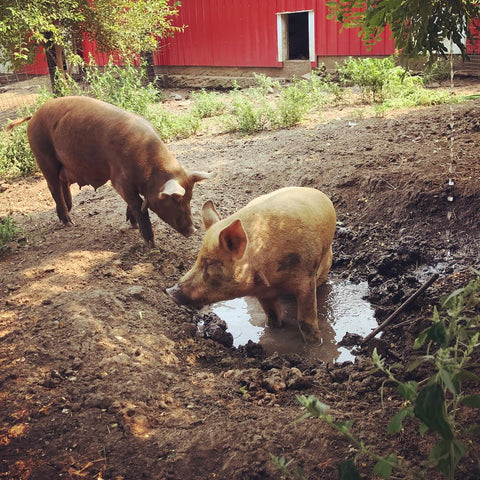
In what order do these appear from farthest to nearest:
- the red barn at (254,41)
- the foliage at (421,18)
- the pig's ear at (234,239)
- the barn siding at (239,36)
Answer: the red barn at (254,41), the barn siding at (239,36), the foliage at (421,18), the pig's ear at (234,239)

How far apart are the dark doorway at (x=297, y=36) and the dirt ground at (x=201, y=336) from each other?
1004 cm

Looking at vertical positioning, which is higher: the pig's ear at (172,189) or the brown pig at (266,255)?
the pig's ear at (172,189)

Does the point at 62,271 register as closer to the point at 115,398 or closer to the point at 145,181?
the point at 145,181

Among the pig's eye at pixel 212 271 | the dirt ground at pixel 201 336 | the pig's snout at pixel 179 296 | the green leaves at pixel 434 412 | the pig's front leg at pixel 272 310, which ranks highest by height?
the green leaves at pixel 434 412

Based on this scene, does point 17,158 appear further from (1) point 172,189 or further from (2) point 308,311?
(2) point 308,311

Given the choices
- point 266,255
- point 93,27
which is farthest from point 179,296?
point 93,27

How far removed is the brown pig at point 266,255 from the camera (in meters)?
3.90

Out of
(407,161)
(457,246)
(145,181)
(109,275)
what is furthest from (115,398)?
(407,161)

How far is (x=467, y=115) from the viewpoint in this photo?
783cm

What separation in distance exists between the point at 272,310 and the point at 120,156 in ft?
7.32

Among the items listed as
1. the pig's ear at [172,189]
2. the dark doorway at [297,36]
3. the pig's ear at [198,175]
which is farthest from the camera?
the dark doorway at [297,36]

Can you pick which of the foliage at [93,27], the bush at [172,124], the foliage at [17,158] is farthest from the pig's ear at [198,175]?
the foliage at [93,27]

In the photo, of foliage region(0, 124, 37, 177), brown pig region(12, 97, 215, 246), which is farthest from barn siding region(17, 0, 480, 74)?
brown pig region(12, 97, 215, 246)

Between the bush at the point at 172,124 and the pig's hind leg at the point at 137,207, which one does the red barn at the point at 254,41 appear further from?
the pig's hind leg at the point at 137,207
